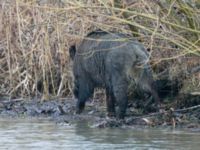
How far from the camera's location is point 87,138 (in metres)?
10.1

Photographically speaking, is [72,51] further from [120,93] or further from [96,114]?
[120,93]

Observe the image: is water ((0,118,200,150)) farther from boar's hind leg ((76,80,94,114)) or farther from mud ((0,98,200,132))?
boar's hind leg ((76,80,94,114))

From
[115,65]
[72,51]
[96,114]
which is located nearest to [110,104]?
[96,114]

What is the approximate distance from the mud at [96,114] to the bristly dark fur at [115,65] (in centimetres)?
34

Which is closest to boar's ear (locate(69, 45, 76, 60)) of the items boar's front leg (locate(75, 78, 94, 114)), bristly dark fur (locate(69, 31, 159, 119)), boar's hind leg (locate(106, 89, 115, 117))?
bristly dark fur (locate(69, 31, 159, 119))

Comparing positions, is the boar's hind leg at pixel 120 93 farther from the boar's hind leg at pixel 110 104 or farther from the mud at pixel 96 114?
the boar's hind leg at pixel 110 104

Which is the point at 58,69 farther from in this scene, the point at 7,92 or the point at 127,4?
the point at 127,4

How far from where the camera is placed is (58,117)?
1238cm

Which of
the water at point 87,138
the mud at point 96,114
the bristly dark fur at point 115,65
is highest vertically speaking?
the bristly dark fur at point 115,65

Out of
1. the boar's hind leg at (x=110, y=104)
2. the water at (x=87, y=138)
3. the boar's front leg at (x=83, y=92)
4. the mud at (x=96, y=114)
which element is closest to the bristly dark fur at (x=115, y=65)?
the boar's hind leg at (x=110, y=104)

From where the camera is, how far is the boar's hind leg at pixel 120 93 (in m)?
11.5

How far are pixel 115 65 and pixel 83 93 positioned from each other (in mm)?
1487

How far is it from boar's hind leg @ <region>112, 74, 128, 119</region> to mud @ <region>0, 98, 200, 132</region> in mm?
145

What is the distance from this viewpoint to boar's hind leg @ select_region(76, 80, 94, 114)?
41.9ft
